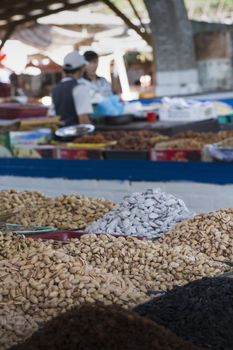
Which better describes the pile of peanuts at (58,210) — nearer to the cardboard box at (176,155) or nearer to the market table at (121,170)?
the market table at (121,170)

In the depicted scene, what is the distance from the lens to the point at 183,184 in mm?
5266

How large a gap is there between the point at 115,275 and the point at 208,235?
2.48 ft

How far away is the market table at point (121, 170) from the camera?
517cm

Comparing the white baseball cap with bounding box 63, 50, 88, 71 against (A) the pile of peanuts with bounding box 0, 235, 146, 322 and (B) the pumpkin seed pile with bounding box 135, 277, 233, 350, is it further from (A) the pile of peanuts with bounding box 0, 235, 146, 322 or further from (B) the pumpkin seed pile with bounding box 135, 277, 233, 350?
(B) the pumpkin seed pile with bounding box 135, 277, 233, 350

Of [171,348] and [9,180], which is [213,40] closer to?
[9,180]

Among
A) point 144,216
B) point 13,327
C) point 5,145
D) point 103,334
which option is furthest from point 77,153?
point 103,334

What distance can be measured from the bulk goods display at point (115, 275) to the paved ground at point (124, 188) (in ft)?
2.14

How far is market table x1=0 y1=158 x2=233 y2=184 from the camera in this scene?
5.17 m

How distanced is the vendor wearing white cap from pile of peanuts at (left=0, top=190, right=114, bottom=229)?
2.24 m

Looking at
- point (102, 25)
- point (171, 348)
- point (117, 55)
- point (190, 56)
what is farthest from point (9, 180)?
point (117, 55)

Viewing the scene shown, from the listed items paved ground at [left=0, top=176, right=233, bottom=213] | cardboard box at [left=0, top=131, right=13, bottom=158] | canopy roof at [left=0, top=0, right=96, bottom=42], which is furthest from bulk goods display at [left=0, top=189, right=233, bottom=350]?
canopy roof at [left=0, top=0, right=96, bottom=42]

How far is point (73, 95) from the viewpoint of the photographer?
720 cm

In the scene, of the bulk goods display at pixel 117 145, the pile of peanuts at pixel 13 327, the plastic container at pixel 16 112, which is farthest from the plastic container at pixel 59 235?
the plastic container at pixel 16 112

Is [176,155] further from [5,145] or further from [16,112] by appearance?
[16,112]
